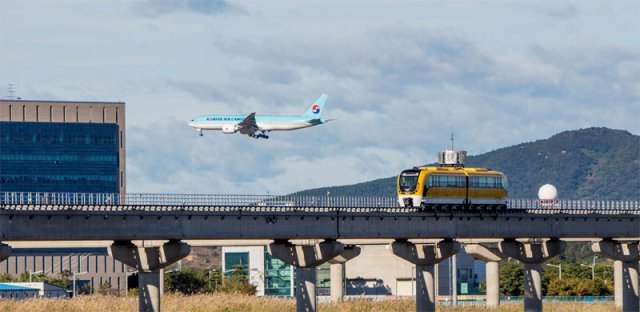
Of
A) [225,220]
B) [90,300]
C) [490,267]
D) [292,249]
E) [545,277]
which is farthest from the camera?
[545,277]

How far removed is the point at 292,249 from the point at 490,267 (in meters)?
39.3

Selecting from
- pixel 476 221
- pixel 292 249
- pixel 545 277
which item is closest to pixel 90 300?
pixel 292 249

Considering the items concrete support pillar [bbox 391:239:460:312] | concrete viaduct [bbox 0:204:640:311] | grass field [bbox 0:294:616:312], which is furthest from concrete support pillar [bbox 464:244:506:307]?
concrete support pillar [bbox 391:239:460:312]

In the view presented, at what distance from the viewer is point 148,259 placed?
86.8 meters

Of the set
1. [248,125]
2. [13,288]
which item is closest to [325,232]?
[248,125]

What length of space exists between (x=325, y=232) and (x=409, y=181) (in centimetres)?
1173

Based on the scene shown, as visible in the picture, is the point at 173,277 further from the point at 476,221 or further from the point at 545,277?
the point at 476,221

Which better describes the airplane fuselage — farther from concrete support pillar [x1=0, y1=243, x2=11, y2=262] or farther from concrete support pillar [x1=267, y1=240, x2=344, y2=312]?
concrete support pillar [x1=0, y1=243, x2=11, y2=262]

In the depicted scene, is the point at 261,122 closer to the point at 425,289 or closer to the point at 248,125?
the point at 248,125

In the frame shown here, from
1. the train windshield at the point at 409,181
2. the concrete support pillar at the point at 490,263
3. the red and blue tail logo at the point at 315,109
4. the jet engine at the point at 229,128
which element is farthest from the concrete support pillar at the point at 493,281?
the red and blue tail logo at the point at 315,109

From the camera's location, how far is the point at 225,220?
87.3 m

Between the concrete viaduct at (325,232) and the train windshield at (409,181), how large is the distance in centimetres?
301

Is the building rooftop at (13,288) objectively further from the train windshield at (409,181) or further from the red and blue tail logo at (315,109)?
the train windshield at (409,181)

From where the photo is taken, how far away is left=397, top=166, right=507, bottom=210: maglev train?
333ft
